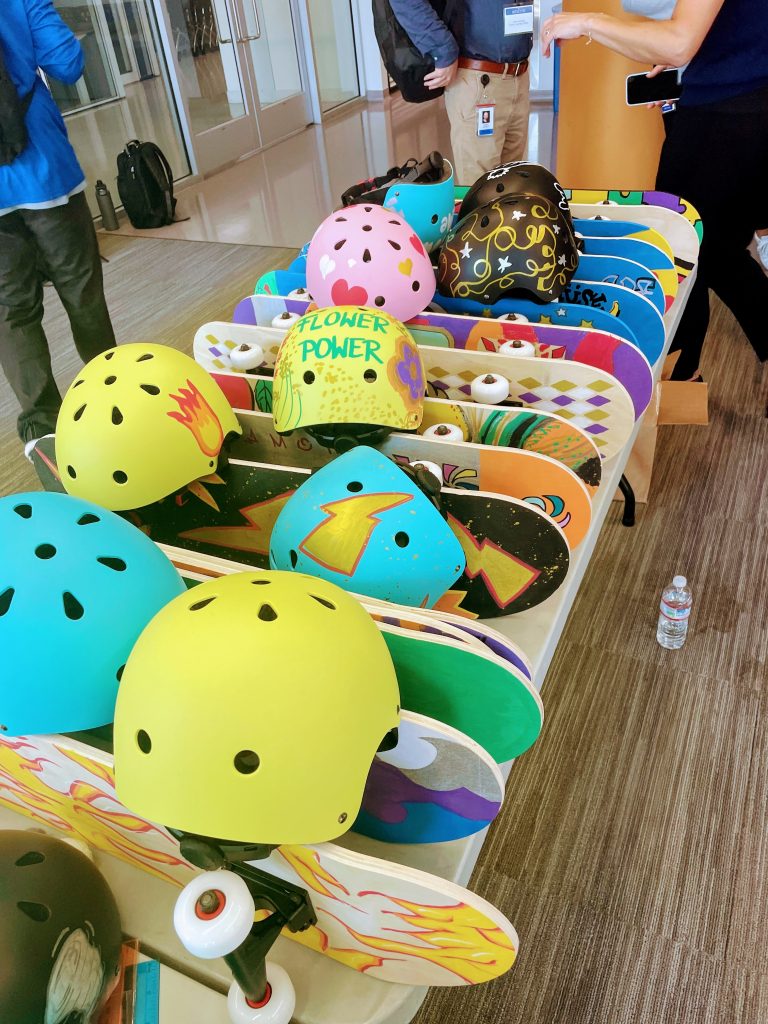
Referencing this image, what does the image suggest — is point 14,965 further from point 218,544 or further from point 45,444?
point 45,444

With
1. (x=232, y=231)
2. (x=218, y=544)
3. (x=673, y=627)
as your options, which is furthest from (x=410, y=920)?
(x=232, y=231)

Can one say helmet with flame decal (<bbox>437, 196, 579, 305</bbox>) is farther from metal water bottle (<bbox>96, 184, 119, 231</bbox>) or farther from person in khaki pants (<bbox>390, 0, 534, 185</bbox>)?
metal water bottle (<bbox>96, 184, 119, 231</bbox>)

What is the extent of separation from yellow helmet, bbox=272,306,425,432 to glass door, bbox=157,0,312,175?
491cm

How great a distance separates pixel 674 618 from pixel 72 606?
1492mm

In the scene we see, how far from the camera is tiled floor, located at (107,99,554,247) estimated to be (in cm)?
466

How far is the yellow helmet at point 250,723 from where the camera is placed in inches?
24.0

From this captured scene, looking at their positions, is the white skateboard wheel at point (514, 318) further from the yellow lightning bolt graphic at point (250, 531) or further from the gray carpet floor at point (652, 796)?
the gray carpet floor at point (652, 796)

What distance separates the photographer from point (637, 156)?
9.89 ft

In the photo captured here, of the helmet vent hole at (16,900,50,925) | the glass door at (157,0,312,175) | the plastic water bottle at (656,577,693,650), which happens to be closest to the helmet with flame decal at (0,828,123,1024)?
the helmet vent hole at (16,900,50,925)

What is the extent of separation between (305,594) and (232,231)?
441 centimetres

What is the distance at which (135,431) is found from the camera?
1.07 metres

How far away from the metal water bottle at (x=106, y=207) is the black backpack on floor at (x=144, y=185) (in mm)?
95

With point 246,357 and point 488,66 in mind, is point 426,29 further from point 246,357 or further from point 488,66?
point 246,357

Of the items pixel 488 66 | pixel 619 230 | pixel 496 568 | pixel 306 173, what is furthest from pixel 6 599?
pixel 306 173
